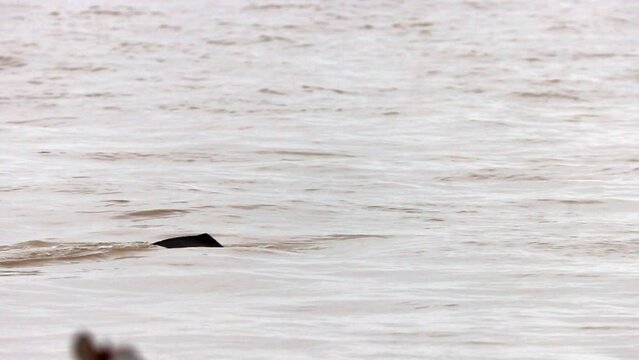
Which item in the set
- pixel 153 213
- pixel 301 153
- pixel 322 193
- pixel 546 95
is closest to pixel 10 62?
pixel 546 95

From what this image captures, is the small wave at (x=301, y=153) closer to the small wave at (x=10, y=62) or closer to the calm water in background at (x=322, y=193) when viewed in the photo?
Result: the calm water in background at (x=322, y=193)

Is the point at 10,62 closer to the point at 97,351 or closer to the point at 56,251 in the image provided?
the point at 56,251

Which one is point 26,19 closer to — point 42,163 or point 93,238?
point 42,163

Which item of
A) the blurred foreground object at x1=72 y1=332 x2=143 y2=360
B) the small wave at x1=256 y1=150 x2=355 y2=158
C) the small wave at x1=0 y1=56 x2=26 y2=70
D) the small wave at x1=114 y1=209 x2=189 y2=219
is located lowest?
the small wave at x1=0 y1=56 x2=26 y2=70

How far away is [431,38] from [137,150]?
9.81 m

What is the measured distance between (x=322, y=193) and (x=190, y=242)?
2304 mm

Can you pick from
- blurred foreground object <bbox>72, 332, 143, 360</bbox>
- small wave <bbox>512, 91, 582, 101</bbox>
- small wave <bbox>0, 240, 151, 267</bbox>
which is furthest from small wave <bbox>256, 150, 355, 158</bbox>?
blurred foreground object <bbox>72, 332, 143, 360</bbox>

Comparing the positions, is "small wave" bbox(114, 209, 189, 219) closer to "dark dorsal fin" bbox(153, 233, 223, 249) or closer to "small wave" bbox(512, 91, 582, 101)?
"dark dorsal fin" bbox(153, 233, 223, 249)

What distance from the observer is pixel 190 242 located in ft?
23.6

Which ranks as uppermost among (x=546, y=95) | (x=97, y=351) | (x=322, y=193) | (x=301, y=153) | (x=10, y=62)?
(x=97, y=351)

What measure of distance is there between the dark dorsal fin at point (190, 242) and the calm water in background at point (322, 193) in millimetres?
85

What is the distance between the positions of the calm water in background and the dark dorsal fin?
3.4 inches

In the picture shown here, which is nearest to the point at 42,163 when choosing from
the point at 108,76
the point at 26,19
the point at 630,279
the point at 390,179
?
the point at 390,179

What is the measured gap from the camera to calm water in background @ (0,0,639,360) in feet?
18.3
